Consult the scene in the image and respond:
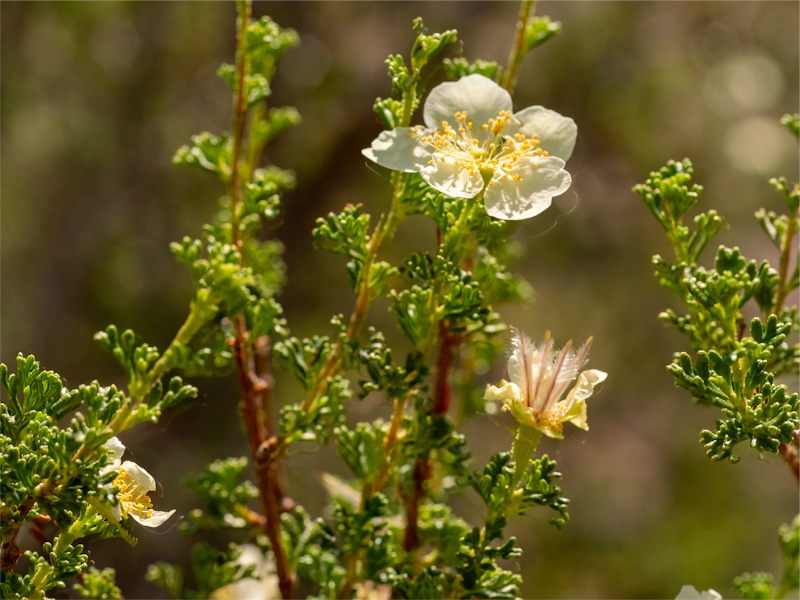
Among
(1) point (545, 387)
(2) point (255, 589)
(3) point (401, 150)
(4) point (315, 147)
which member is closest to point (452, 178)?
(3) point (401, 150)

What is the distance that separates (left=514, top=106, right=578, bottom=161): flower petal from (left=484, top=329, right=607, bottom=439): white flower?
0.16 metres

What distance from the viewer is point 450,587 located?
64 centimetres

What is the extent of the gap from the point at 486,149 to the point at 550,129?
0.18 feet

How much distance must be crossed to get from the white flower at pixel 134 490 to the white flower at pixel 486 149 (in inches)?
10.6

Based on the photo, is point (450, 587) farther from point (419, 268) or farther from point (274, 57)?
point (274, 57)

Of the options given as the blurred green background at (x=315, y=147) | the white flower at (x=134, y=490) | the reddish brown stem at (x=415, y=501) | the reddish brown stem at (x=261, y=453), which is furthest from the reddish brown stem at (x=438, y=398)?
the blurred green background at (x=315, y=147)

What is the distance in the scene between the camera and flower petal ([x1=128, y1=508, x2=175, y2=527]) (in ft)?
1.81

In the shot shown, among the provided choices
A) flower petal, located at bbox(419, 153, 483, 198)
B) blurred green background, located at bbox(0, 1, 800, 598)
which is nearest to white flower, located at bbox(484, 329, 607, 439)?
flower petal, located at bbox(419, 153, 483, 198)

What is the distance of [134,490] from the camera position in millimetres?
567

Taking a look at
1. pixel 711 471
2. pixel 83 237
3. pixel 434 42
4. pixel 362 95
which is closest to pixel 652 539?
pixel 711 471

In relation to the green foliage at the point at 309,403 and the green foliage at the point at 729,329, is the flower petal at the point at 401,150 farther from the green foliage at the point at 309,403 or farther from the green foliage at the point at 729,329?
the green foliage at the point at 729,329

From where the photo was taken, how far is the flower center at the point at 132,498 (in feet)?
1.80

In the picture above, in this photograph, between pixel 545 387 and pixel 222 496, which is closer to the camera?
pixel 545 387

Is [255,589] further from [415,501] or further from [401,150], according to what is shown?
[401,150]
